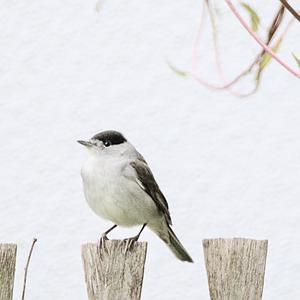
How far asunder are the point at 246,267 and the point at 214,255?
98mm

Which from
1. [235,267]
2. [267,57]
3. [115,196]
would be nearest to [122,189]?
[115,196]

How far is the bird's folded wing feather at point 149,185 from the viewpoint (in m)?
3.20

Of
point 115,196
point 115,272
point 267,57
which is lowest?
point 115,272

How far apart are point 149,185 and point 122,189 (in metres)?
0.14

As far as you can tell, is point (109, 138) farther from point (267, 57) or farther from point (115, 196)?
point (267, 57)

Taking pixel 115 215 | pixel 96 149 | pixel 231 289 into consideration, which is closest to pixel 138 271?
pixel 231 289

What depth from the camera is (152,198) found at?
3.21m

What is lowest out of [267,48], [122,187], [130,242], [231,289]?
[231,289]

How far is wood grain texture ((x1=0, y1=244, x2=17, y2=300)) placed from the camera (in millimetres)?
2041

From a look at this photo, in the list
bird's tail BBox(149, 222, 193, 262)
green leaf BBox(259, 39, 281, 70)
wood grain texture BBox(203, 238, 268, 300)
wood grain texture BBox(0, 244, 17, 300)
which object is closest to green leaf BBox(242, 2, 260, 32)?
green leaf BBox(259, 39, 281, 70)

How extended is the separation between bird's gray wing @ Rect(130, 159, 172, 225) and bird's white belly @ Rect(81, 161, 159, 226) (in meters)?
0.02

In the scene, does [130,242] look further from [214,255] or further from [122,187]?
[122,187]

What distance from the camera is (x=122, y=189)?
316 cm

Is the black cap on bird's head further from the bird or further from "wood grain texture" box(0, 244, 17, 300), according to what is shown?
"wood grain texture" box(0, 244, 17, 300)
